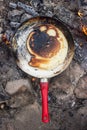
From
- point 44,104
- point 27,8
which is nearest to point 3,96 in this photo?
point 44,104

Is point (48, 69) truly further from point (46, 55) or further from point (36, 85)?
point (36, 85)

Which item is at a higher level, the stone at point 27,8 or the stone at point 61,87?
the stone at point 27,8

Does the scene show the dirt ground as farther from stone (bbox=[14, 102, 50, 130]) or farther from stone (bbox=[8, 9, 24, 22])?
stone (bbox=[8, 9, 24, 22])

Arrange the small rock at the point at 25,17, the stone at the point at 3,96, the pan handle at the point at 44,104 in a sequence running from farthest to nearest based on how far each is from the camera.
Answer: the small rock at the point at 25,17
the stone at the point at 3,96
the pan handle at the point at 44,104

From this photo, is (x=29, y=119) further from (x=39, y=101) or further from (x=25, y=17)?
(x=25, y=17)

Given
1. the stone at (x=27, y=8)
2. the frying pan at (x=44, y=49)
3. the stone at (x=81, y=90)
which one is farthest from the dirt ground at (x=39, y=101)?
the stone at (x=27, y=8)

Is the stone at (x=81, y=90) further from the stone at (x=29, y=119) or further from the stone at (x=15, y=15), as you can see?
the stone at (x=15, y=15)

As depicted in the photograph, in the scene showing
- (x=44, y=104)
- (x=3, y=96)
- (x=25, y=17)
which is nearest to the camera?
(x=44, y=104)

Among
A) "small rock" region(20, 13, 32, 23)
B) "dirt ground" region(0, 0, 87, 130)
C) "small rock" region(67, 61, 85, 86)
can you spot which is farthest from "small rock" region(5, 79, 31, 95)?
"small rock" region(20, 13, 32, 23)
